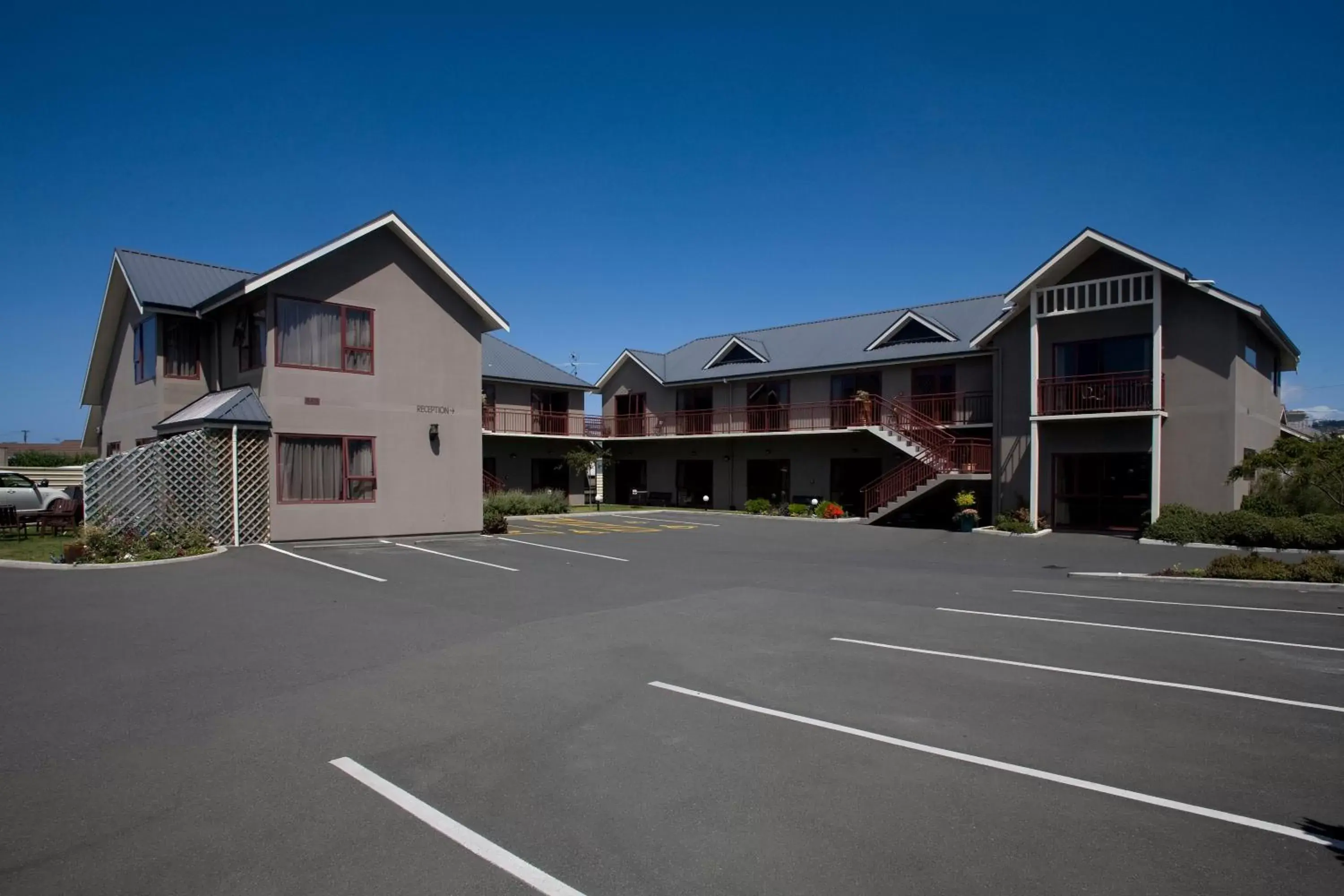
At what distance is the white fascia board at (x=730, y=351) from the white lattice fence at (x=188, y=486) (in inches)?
879

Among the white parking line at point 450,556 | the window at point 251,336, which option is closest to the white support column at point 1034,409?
the white parking line at point 450,556

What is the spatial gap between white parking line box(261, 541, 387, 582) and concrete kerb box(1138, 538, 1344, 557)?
1751 centimetres

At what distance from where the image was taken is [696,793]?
463 centimetres

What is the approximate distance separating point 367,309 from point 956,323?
20.8 meters

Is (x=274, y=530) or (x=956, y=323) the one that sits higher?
(x=956, y=323)

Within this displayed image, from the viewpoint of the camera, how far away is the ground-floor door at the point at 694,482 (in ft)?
121

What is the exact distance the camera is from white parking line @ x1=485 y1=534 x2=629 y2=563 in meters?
16.3

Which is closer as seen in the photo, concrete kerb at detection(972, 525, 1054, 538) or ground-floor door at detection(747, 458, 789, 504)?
concrete kerb at detection(972, 525, 1054, 538)

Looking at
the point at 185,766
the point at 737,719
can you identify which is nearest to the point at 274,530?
the point at 185,766

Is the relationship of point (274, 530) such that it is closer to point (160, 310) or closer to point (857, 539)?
point (160, 310)

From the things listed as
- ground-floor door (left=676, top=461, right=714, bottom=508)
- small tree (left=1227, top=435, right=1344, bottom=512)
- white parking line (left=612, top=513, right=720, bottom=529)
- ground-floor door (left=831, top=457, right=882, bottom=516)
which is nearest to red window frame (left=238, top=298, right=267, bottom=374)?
white parking line (left=612, top=513, right=720, bottom=529)

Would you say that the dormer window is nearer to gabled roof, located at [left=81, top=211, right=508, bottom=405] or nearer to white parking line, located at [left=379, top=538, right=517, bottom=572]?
gabled roof, located at [left=81, top=211, right=508, bottom=405]

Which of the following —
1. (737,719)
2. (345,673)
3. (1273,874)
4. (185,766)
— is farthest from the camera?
(345,673)

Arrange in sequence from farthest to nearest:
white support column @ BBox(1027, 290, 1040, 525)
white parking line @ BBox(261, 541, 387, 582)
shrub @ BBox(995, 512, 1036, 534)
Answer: white support column @ BBox(1027, 290, 1040, 525) → shrub @ BBox(995, 512, 1036, 534) → white parking line @ BBox(261, 541, 387, 582)
